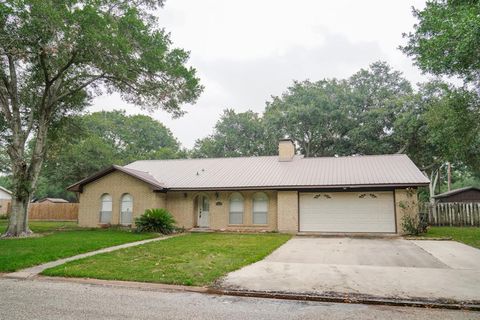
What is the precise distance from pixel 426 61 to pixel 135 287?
37.4 feet

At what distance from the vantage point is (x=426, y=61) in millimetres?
11836

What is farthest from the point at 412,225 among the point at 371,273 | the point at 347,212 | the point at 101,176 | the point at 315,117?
the point at 315,117

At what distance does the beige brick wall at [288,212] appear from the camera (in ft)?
58.4

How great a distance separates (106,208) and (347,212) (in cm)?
1333

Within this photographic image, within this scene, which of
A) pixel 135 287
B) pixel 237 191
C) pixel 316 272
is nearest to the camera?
pixel 135 287

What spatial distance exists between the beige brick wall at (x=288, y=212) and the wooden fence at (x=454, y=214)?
8.00 m

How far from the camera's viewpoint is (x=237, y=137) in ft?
126

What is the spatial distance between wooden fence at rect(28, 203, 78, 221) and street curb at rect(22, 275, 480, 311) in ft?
79.4

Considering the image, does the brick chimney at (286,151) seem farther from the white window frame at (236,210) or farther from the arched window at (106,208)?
the arched window at (106,208)

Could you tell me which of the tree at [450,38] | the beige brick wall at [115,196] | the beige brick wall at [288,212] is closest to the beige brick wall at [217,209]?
the beige brick wall at [288,212]

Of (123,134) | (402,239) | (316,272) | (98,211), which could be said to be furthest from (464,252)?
(123,134)

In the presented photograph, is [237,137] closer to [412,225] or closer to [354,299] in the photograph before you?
[412,225]

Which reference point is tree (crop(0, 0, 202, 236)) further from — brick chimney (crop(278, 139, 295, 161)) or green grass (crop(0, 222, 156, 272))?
brick chimney (crop(278, 139, 295, 161))

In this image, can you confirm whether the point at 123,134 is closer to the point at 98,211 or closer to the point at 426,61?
the point at 98,211
